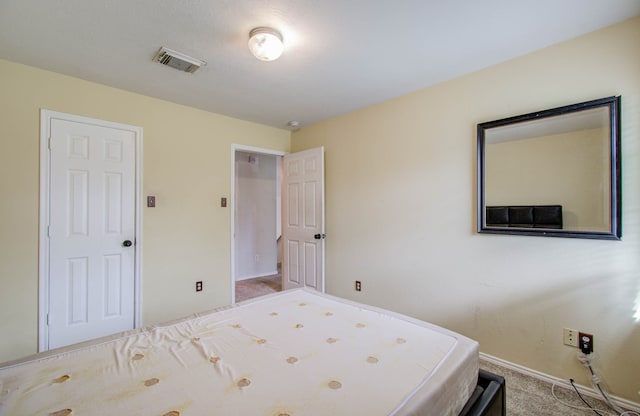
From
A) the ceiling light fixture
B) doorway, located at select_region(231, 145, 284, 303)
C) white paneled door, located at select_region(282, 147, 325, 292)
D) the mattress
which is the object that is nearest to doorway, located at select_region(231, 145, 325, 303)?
white paneled door, located at select_region(282, 147, 325, 292)

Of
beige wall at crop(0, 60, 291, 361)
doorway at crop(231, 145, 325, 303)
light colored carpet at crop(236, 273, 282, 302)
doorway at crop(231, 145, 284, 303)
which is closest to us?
beige wall at crop(0, 60, 291, 361)

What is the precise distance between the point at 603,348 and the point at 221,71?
3.25 m

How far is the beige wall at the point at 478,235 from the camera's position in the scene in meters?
1.67

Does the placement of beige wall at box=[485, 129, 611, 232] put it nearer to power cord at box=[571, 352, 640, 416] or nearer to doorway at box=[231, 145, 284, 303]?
power cord at box=[571, 352, 640, 416]

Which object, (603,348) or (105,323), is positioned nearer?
(603,348)

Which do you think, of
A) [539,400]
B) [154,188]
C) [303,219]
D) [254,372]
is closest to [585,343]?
[539,400]

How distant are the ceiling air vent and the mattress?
1.78 meters

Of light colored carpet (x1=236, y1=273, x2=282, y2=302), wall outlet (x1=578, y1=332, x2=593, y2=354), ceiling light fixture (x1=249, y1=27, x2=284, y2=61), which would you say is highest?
ceiling light fixture (x1=249, y1=27, x2=284, y2=61)

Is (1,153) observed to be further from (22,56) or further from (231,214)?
(231,214)

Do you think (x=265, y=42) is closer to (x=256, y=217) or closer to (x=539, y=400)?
(x=539, y=400)

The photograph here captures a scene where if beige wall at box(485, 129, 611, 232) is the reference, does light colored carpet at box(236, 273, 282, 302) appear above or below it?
below

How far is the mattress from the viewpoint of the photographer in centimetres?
84

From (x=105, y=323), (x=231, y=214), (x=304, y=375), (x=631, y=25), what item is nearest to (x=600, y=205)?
(x=631, y=25)

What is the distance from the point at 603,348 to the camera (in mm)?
1706
